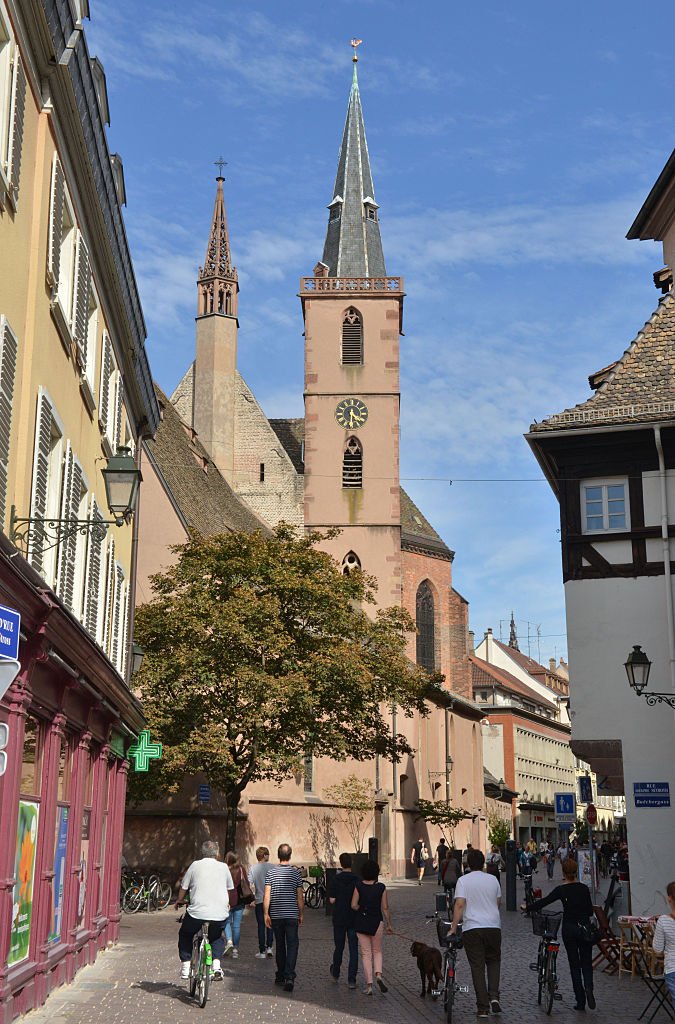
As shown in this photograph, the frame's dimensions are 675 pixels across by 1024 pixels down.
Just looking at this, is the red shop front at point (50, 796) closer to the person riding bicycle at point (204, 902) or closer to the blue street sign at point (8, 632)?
the person riding bicycle at point (204, 902)

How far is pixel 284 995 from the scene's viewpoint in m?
13.5

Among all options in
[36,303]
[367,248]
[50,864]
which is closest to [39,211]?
[36,303]

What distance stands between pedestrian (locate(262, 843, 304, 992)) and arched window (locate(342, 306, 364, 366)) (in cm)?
4145

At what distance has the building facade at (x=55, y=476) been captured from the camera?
1016 cm

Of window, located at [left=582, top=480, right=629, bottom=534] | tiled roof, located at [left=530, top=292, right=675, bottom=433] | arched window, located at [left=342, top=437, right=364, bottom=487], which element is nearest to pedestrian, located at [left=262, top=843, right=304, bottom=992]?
window, located at [left=582, top=480, right=629, bottom=534]

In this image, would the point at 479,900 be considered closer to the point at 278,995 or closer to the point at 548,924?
the point at 548,924

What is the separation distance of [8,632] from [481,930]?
6575 mm

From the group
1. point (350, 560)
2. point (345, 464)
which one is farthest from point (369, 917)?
point (345, 464)

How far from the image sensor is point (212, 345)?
57.6 m

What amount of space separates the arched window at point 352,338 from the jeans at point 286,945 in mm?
41581

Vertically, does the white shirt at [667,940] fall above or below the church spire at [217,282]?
below

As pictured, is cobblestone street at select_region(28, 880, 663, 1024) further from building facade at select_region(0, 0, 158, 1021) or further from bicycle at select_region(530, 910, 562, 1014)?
building facade at select_region(0, 0, 158, 1021)

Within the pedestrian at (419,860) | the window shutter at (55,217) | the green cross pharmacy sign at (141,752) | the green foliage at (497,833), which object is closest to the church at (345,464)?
the pedestrian at (419,860)

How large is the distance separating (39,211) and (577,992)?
9.02m
